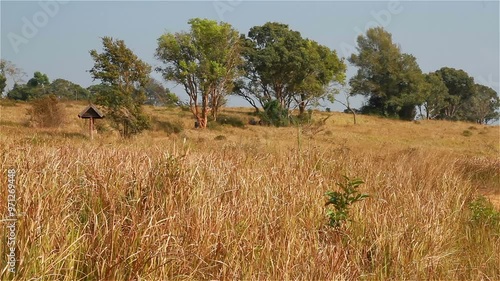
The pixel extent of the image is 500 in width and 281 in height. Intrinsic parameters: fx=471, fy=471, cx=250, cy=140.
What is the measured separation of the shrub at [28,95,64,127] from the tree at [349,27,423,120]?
4068cm

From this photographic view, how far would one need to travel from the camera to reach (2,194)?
328 cm

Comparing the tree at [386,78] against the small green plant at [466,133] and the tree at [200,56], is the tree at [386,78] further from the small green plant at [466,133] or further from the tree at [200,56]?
the tree at [200,56]

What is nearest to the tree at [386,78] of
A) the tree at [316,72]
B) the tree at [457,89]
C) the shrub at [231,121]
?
the tree at [316,72]

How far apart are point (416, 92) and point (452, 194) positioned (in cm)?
5841

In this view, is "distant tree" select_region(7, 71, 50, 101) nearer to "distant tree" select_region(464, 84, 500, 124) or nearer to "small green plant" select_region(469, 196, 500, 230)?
"small green plant" select_region(469, 196, 500, 230)

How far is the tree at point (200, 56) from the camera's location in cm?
3847

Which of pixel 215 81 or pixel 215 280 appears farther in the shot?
pixel 215 81

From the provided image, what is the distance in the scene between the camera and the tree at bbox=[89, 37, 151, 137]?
26391 millimetres

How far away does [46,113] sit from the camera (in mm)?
30922

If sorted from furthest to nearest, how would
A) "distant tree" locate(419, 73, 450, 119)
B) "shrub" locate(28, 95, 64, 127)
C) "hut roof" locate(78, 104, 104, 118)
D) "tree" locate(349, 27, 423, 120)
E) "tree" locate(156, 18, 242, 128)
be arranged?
"distant tree" locate(419, 73, 450, 119), "tree" locate(349, 27, 423, 120), "tree" locate(156, 18, 242, 128), "shrub" locate(28, 95, 64, 127), "hut roof" locate(78, 104, 104, 118)

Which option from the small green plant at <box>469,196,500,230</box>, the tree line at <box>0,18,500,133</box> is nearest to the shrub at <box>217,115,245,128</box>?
the tree line at <box>0,18,500,133</box>

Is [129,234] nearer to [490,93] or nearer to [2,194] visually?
[2,194]

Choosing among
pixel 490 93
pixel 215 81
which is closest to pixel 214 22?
pixel 215 81

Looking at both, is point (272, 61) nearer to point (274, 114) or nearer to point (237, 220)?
point (274, 114)
